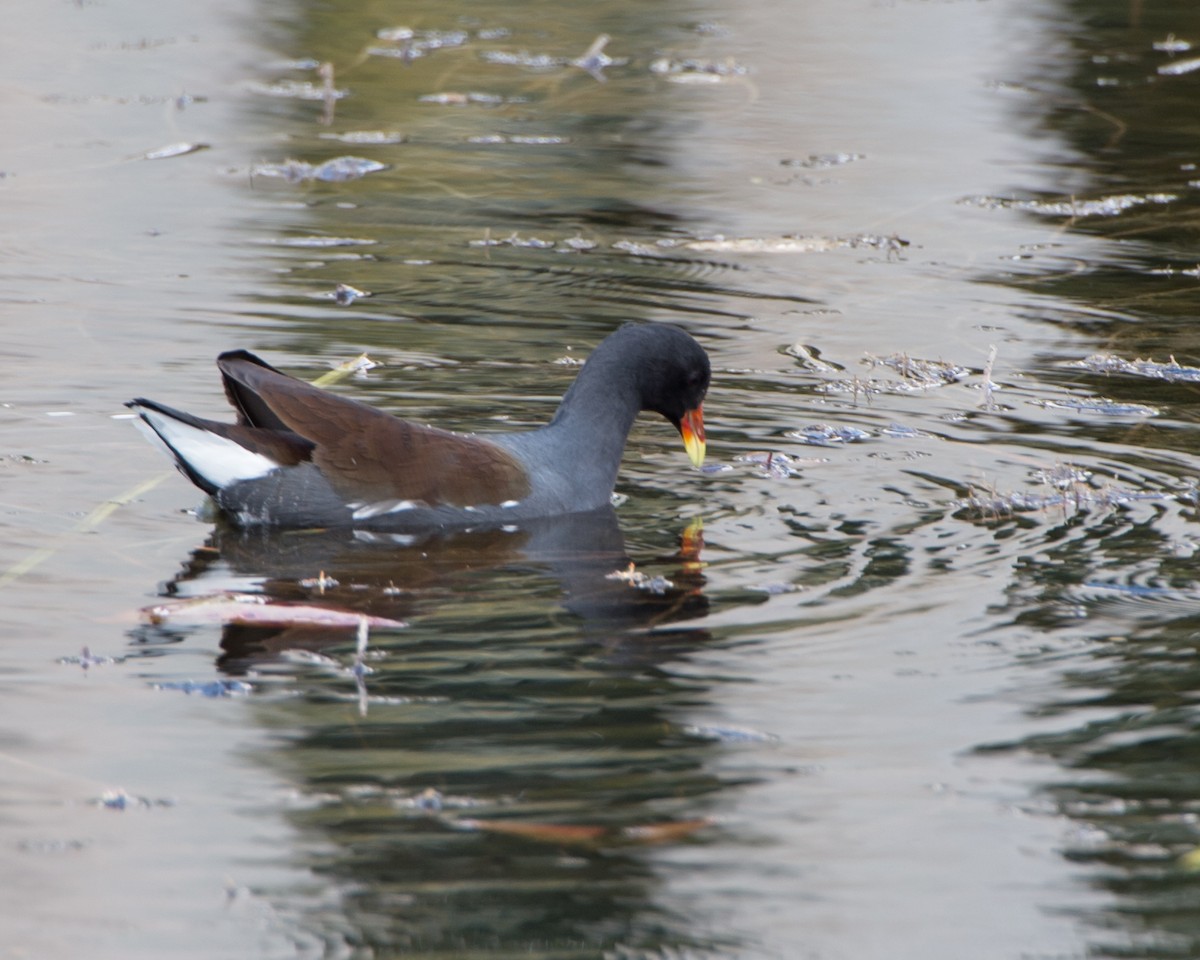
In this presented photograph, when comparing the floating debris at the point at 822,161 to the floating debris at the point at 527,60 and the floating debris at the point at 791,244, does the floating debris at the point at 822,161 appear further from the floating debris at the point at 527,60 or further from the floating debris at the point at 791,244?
the floating debris at the point at 527,60

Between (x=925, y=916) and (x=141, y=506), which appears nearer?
(x=925, y=916)

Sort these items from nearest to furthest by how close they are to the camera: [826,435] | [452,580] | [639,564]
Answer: [452,580]
[639,564]
[826,435]

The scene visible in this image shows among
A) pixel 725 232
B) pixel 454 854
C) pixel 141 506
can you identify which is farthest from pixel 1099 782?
pixel 725 232

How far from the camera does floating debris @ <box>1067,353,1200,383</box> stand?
809 cm

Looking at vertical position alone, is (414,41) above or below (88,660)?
above

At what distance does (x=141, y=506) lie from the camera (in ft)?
20.5

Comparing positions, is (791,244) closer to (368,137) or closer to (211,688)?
(368,137)

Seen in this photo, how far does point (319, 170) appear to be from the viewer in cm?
1169

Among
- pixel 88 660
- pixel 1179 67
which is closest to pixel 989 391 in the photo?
pixel 88 660

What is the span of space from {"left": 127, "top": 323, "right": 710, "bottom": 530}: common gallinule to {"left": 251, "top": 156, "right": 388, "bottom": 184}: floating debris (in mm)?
5567

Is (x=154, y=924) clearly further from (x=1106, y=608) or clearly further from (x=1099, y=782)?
(x=1106, y=608)

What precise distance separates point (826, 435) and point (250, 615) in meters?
2.87

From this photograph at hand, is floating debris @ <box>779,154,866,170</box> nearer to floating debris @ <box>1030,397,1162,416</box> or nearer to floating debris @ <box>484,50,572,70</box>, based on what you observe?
floating debris @ <box>484,50,572,70</box>

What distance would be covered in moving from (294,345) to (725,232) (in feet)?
11.0
